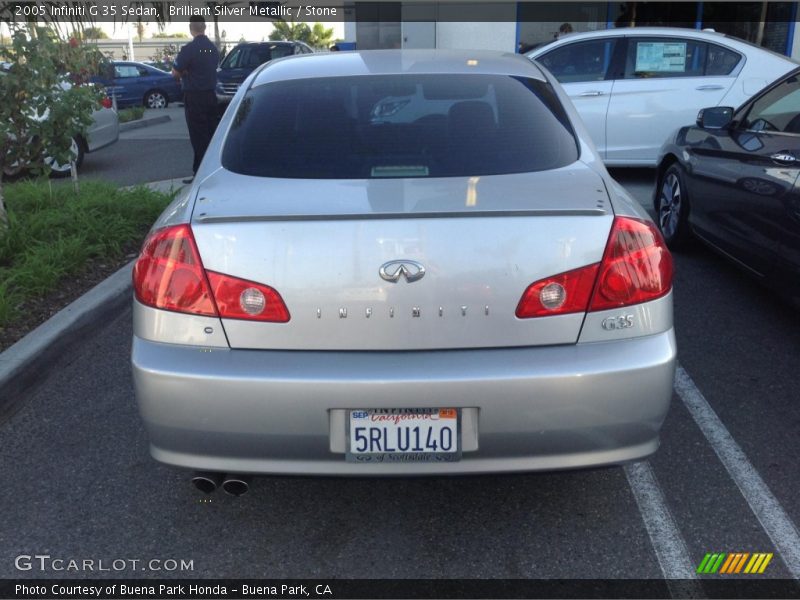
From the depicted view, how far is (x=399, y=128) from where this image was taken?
3314 mm

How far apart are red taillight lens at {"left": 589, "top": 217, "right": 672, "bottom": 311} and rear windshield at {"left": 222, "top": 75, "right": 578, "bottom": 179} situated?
0.48 metres

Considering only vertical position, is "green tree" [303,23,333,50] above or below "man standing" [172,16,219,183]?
below

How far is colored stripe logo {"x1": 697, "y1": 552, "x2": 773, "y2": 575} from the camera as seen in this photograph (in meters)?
2.77

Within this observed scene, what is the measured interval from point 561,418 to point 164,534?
1.43 meters

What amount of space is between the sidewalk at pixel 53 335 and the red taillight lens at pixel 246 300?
1.85 m

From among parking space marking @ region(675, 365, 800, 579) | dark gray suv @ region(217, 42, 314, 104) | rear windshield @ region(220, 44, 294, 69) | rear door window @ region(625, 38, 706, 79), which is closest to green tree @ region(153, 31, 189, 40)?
dark gray suv @ region(217, 42, 314, 104)

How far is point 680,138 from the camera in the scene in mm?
6426

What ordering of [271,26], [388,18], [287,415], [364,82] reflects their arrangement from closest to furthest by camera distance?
[287,415] < [364,82] < [388,18] < [271,26]

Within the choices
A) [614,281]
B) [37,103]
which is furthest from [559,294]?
[37,103]

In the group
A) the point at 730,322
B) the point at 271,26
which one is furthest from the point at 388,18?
the point at 271,26

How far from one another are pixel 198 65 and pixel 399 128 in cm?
670

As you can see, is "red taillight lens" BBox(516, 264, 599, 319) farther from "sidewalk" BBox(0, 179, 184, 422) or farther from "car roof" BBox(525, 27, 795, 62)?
"car roof" BBox(525, 27, 795, 62)

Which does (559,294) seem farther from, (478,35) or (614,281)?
(478,35)

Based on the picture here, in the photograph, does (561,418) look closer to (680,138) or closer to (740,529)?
(740,529)
